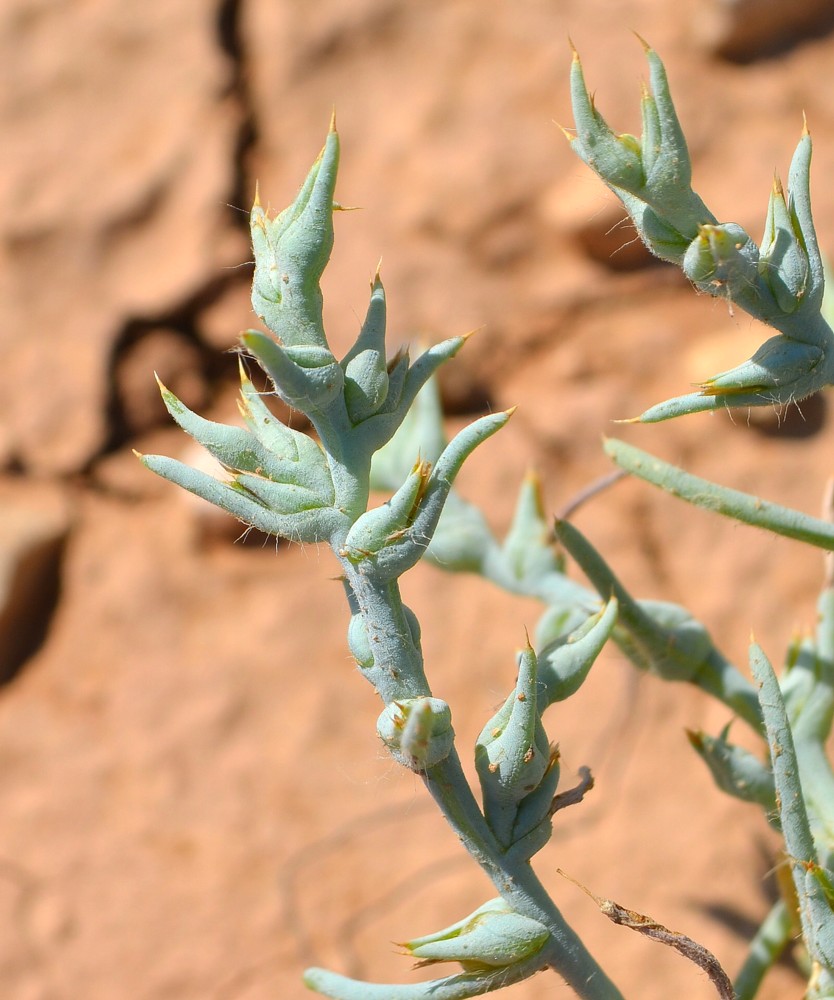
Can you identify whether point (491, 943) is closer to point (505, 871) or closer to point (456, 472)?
point (505, 871)

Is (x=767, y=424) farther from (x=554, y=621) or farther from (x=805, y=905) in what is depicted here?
(x=805, y=905)


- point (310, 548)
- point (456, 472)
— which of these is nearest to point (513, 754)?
point (456, 472)

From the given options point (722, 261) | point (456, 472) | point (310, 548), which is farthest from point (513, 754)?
point (310, 548)

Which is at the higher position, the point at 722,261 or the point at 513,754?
the point at 722,261

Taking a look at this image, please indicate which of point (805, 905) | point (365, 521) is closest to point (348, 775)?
point (805, 905)

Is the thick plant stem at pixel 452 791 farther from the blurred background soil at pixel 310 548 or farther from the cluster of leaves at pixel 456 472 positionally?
the blurred background soil at pixel 310 548

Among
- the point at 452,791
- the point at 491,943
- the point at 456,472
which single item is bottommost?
the point at 491,943

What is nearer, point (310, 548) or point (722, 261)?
point (722, 261)
